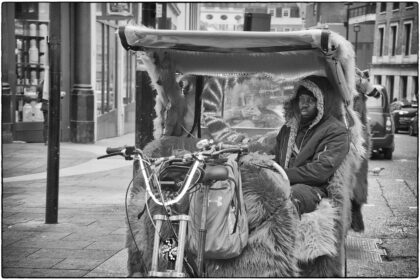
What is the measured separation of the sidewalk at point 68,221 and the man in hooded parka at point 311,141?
1.83m

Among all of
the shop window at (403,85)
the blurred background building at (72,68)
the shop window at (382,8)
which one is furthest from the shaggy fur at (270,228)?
the shop window at (382,8)

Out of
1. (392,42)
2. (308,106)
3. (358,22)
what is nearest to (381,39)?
(392,42)

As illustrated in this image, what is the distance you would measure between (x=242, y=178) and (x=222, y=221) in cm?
52

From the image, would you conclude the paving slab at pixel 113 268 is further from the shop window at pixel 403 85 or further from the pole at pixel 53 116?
the shop window at pixel 403 85

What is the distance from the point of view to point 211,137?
22.8ft

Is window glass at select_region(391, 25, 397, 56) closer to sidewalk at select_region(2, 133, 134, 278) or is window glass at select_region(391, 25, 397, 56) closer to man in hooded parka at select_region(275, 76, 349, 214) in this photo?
sidewalk at select_region(2, 133, 134, 278)

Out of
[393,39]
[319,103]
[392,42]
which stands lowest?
[319,103]

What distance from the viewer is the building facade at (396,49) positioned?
46812mm

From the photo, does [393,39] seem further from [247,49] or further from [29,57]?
[247,49]

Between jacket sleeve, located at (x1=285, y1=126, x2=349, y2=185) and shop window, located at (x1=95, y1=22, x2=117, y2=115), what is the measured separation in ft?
46.1

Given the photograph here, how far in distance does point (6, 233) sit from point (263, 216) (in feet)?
13.0

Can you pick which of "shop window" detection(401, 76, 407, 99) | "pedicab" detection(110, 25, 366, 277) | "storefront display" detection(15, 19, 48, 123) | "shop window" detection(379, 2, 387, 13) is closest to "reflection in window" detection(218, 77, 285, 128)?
"pedicab" detection(110, 25, 366, 277)

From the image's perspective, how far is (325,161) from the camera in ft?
17.2

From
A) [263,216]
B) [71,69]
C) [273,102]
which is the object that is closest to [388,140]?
[71,69]
